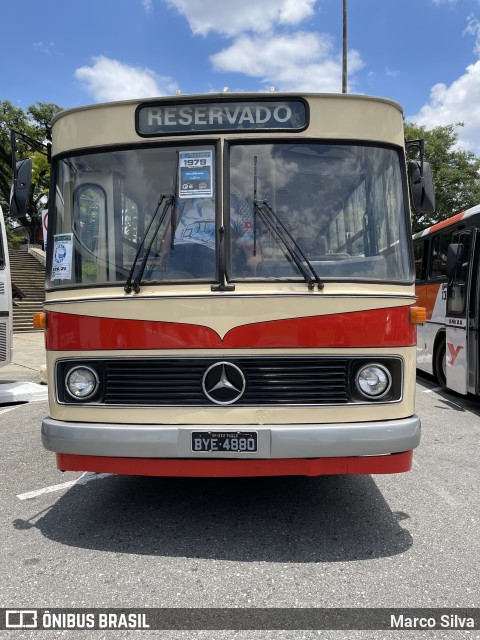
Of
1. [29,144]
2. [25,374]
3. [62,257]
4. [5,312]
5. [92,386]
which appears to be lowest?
[25,374]

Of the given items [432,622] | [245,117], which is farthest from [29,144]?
[432,622]

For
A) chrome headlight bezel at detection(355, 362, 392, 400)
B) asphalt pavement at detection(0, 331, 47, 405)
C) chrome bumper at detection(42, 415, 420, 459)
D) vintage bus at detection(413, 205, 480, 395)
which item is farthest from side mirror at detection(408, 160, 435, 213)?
asphalt pavement at detection(0, 331, 47, 405)

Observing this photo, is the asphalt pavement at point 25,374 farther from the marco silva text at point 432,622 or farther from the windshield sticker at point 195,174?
the marco silva text at point 432,622

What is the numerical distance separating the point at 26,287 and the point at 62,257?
20687mm

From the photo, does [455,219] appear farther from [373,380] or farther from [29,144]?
[29,144]

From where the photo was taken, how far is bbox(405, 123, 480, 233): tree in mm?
24500

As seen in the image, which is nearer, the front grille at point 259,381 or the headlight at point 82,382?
the front grille at point 259,381

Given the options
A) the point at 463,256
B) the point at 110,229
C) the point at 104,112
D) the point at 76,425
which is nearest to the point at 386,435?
the point at 76,425

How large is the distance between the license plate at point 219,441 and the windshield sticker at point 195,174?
4.87ft

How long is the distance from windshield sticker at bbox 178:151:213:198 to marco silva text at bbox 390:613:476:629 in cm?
259

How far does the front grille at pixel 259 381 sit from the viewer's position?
3357 mm

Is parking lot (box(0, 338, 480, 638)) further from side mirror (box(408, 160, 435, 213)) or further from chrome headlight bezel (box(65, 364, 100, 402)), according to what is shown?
side mirror (box(408, 160, 435, 213))

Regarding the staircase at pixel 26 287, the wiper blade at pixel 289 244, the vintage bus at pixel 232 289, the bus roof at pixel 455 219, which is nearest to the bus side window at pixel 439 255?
the bus roof at pixel 455 219

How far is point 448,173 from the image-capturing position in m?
24.2
